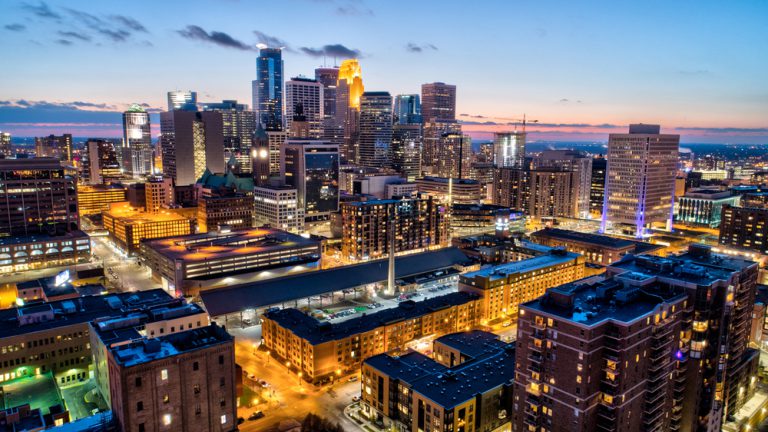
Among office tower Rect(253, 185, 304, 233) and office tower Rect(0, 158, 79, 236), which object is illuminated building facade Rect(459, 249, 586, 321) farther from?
office tower Rect(0, 158, 79, 236)

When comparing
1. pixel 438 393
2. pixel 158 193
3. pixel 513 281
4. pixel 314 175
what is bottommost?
pixel 438 393

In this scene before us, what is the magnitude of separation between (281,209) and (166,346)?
122m

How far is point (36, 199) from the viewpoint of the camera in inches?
5650

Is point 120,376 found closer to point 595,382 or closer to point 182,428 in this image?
point 182,428

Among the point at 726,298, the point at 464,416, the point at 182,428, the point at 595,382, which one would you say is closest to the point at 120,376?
the point at 182,428

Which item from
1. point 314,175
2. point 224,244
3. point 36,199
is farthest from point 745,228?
point 36,199

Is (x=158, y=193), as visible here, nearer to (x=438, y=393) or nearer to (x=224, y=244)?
(x=224, y=244)

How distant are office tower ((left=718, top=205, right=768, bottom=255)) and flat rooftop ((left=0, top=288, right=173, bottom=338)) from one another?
143m

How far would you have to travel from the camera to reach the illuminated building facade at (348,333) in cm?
7550

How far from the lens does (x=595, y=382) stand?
50.6 m

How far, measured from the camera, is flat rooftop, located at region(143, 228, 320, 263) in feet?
390

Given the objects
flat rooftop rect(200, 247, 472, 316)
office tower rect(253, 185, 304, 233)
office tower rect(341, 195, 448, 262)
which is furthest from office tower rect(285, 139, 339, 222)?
flat rooftop rect(200, 247, 472, 316)

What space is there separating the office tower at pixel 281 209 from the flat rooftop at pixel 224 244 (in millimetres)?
26255

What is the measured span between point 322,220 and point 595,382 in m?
148
